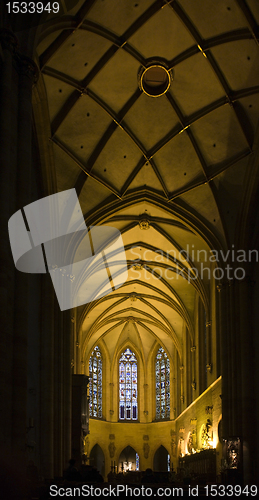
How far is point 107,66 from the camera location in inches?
781

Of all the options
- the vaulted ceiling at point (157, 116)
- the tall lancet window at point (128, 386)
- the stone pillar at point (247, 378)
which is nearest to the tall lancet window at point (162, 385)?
the tall lancet window at point (128, 386)

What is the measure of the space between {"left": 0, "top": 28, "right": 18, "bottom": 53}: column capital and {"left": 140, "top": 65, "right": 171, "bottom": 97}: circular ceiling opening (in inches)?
344

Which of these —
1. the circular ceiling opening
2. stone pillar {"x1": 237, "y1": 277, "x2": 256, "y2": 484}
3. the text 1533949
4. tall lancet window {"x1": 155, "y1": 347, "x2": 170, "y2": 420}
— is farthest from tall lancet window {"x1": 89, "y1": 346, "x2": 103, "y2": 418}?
the text 1533949

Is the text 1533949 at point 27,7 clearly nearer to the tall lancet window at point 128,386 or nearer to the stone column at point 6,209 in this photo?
the stone column at point 6,209

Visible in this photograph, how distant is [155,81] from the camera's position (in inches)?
819

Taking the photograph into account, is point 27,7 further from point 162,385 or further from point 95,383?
point 162,385

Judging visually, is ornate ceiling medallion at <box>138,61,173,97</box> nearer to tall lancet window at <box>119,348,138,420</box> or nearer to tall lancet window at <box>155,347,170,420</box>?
tall lancet window at <box>155,347,170,420</box>

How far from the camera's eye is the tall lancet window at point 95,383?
4113cm

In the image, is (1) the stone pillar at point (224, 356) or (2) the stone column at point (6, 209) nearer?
(2) the stone column at point (6, 209)

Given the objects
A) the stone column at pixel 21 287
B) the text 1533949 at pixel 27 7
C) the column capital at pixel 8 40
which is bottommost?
the stone column at pixel 21 287

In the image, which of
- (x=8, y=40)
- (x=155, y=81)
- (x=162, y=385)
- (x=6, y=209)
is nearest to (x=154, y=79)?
(x=155, y=81)

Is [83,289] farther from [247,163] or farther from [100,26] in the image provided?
[100,26]

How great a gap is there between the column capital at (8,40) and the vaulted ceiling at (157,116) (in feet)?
9.33

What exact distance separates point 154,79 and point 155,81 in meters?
0.11
